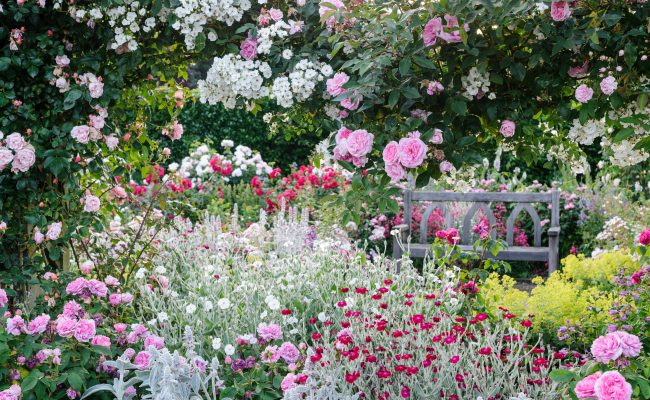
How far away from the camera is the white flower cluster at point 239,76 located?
9.17ft

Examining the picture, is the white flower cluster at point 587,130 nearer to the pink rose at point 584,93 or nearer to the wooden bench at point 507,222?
the pink rose at point 584,93

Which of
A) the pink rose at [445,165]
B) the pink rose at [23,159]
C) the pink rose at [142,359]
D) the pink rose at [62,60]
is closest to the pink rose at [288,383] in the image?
the pink rose at [142,359]

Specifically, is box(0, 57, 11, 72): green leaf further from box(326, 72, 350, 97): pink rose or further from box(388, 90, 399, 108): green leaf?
box(388, 90, 399, 108): green leaf

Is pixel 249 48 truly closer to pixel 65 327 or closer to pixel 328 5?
pixel 328 5

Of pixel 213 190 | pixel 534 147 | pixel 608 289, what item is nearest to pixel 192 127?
pixel 213 190

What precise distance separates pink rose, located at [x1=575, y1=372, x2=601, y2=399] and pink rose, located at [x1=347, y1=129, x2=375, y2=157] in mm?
992

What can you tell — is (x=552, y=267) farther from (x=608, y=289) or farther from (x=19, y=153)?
(x=19, y=153)

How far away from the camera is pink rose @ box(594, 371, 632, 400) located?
1.99 meters

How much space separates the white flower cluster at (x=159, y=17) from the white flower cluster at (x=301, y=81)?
0.31m

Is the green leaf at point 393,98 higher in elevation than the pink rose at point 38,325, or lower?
higher

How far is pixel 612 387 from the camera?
6.56 ft

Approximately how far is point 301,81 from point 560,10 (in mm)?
948

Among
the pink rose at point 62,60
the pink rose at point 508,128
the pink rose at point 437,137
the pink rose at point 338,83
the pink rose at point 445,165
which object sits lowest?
the pink rose at point 445,165

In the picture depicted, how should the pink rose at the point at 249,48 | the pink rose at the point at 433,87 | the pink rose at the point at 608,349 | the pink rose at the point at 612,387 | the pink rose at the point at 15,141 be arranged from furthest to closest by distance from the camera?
the pink rose at the point at 15,141
the pink rose at the point at 249,48
the pink rose at the point at 433,87
the pink rose at the point at 608,349
the pink rose at the point at 612,387
